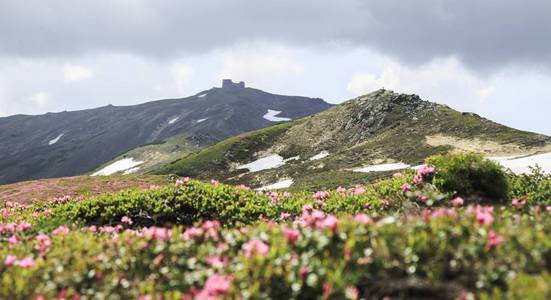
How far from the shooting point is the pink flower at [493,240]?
5.76 meters

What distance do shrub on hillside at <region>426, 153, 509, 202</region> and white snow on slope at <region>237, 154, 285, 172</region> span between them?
72.4m

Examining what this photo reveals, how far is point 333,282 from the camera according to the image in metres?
5.54

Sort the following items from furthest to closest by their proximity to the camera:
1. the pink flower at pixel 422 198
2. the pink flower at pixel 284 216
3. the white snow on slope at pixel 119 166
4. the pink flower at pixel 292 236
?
the white snow on slope at pixel 119 166
the pink flower at pixel 284 216
the pink flower at pixel 422 198
the pink flower at pixel 292 236

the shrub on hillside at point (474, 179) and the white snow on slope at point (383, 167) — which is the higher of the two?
Result: the shrub on hillside at point (474, 179)

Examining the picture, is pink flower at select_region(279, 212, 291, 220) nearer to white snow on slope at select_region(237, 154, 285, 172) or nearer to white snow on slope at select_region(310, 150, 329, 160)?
white snow on slope at select_region(310, 150, 329, 160)

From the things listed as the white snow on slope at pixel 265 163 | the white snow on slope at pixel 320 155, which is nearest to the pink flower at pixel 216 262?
the white snow on slope at pixel 320 155

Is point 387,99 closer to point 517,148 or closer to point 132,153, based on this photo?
point 517,148

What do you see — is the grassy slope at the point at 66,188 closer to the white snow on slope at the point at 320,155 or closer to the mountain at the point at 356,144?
the mountain at the point at 356,144

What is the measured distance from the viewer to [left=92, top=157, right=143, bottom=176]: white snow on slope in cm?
17400

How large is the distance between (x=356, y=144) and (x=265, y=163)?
18.0m

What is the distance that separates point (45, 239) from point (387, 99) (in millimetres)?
96602

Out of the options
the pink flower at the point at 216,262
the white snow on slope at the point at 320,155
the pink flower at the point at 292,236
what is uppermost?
the white snow on slope at the point at 320,155

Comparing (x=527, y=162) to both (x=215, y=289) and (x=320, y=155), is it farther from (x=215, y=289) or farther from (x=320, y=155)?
(x=215, y=289)

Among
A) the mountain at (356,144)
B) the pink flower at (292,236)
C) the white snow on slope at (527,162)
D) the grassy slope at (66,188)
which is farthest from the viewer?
the mountain at (356,144)
